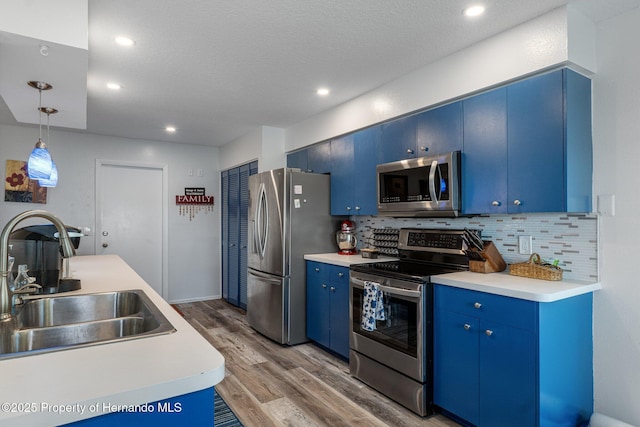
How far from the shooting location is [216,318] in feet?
15.2

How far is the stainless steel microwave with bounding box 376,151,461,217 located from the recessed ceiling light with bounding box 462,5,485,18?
829 millimetres

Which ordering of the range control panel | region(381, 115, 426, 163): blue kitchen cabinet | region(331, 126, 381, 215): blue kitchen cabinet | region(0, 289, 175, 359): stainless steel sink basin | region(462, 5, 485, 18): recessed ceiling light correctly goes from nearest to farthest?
region(0, 289, 175, 359): stainless steel sink basin → region(462, 5, 485, 18): recessed ceiling light → the range control panel → region(381, 115, 426, 163): blue kitchen cabinet → region(331, 126, 381, 215): blue kitchen cabinet

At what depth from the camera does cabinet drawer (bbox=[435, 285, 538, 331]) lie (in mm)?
1866

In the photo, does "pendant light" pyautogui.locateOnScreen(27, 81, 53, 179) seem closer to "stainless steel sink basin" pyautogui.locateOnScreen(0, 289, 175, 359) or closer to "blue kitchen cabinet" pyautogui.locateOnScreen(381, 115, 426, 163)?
"stainless steel sink basin" pyautogui.locateOnScreen(0, 289, 175, 359)

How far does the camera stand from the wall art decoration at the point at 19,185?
440 cm

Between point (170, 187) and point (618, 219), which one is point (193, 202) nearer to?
point (170, 187)

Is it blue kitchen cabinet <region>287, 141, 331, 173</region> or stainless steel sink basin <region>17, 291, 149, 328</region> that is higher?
blue kitchen cabinet <region>287, 141, 331, 173</region>

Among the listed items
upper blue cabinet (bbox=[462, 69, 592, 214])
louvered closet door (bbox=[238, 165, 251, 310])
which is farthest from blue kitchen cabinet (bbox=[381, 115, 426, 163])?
louvered closet door (bbox=[238, 165, 251, 310])

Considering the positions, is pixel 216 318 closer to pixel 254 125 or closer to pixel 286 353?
pixel 286 353

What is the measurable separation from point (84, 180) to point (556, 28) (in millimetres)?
5252

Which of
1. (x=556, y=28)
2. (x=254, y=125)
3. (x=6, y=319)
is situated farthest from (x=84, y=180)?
(x=556, y=28)

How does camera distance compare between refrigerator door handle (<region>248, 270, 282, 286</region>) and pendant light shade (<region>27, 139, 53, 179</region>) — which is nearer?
pendant light shade (<region>27, 139, 53, 179</region>)

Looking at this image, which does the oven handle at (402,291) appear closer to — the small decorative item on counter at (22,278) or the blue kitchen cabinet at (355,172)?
the blue kitchen cabinet at (355,172)

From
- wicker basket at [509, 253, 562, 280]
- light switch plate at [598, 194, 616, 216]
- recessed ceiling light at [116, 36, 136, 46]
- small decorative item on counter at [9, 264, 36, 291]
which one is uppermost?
recessed ceiling light at [116, 36, 136, 46]
